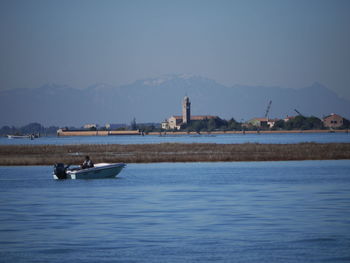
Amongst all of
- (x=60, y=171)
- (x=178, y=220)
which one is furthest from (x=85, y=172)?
(x=178, y=220)

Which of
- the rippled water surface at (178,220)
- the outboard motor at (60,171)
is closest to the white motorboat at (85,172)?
the outboard motor at (60,171)

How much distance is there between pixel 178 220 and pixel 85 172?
25.5 metres

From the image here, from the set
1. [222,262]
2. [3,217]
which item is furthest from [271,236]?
[3,217]

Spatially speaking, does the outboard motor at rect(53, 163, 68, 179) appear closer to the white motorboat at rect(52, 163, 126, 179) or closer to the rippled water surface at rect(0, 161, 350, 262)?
the white motorboat at rect(52, 163, 126, 179)

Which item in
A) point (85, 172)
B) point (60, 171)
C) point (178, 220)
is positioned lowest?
point (178, 220)

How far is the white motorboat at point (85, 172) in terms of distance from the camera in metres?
52.8

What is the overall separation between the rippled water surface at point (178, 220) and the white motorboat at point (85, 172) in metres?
0.84

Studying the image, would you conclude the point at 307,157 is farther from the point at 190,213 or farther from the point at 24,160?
the point at 190,213

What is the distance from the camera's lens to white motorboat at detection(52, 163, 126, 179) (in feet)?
173

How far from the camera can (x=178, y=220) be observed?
94.3 ft

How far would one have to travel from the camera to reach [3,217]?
31.1 metres

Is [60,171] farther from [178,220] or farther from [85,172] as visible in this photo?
[178,220]

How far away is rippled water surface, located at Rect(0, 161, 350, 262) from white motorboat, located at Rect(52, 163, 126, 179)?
32.9 inches

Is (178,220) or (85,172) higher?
(85,172)
